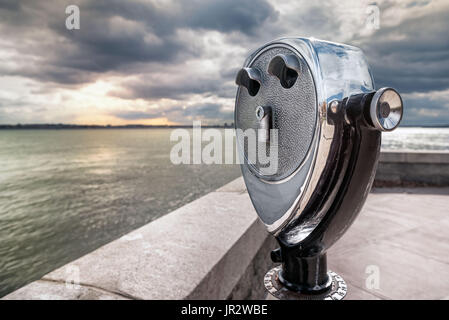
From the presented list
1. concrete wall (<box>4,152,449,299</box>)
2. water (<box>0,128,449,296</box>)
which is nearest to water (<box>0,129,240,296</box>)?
water (<box>0,128,449,296</box>)

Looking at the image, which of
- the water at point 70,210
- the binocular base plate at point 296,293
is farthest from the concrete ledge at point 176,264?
the water at point 70,210

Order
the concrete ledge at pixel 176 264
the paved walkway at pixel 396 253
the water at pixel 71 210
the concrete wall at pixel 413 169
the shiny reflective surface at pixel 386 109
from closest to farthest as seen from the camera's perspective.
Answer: the shiny reflective surface at pixel 386 109, the concrete ledge at pixel 176 264, the paved walkway at pixel 396 253, the concrete wall at pixel 413 169, the water at pixel 71 210

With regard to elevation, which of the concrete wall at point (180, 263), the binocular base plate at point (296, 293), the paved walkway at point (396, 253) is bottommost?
the paved walkway at point (396, 253)

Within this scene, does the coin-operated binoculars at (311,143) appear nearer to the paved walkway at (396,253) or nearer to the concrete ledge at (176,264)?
the concrete ledge at (176,264)

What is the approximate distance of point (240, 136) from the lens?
52.5 inches

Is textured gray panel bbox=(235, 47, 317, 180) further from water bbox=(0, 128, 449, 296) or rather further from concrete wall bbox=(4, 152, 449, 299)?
water bbox=(0, 128, 449, 296)

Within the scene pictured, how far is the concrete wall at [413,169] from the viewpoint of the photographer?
601cm

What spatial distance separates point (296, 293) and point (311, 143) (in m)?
0.58

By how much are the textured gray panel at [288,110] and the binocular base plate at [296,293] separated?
0.43 metres

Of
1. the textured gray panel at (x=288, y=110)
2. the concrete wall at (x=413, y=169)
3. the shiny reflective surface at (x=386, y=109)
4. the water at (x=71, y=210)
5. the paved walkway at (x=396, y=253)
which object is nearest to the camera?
the shiny reflective surface at (x=386, y=109)

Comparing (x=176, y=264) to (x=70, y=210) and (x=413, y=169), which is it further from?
(x=70, y=210)

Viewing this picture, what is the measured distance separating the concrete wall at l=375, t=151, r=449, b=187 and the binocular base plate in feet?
18.5

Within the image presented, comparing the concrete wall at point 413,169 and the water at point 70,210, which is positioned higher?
the concrete wall at point 413,169
